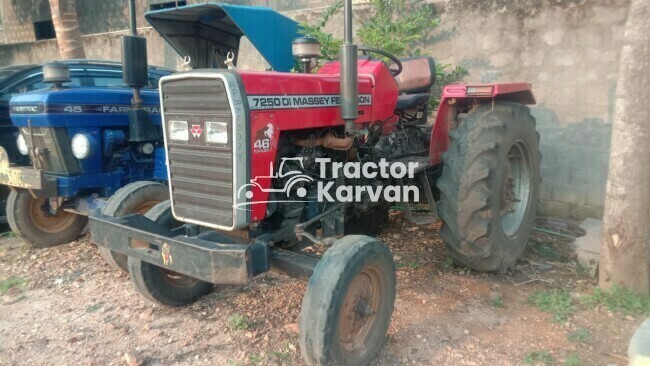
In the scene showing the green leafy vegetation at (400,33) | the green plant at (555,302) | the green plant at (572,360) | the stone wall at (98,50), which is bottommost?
the green plant at (572,360)

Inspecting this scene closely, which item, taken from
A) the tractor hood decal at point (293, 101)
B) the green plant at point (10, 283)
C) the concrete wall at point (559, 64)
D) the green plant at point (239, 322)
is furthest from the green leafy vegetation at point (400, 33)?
the green plant at point (10, 283)

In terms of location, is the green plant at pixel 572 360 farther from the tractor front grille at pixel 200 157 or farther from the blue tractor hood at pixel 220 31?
the blue tractor hood at pixel 220 31

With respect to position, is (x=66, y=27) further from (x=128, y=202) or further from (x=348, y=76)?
(x=348, y=76)

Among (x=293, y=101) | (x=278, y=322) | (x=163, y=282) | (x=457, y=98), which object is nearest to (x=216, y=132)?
(x=293, y=101)

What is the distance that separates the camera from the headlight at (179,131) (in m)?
2.79

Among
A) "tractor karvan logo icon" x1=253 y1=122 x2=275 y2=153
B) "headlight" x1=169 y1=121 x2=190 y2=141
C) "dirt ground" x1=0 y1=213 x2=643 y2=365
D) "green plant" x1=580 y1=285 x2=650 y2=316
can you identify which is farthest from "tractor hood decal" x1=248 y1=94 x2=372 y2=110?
"green plant" x1=580 y1=285 x2=650 y2=316

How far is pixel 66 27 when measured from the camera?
9.30 m

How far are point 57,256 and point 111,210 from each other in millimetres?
1799

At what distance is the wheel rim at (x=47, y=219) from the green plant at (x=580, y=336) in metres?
4.70

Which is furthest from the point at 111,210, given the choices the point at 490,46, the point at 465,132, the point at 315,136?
the point at 490,46

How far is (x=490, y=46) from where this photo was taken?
553 cm

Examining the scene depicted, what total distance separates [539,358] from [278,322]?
1.59m

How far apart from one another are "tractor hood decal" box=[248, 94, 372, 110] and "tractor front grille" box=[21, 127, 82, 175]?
2.72m

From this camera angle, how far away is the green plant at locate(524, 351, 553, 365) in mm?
Result: 2774
